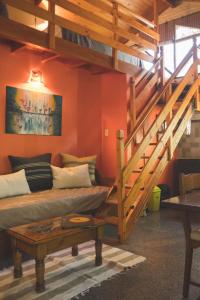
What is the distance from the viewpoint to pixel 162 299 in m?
2.10

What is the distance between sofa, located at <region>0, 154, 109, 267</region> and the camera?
282cm

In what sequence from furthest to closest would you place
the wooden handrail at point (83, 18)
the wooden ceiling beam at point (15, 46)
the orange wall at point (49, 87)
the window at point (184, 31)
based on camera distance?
the window at point (184, 31) < the orange wall at point (49, 87) < the wooden ceiling beam at point (15, 46) < the wooden handrail at point (83, 18)

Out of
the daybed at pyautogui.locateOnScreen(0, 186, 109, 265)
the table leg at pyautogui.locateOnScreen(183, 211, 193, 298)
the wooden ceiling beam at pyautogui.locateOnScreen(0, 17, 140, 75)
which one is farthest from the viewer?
the wooden ceiling beam at pyautogui.locateOnScreen(0, 17, 140, 75)

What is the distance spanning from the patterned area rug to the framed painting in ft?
6.33

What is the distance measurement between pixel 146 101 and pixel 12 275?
11.8ft

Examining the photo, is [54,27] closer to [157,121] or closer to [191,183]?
[157,121]

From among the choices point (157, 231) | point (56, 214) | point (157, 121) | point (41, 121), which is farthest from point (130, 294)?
point (41, 121)

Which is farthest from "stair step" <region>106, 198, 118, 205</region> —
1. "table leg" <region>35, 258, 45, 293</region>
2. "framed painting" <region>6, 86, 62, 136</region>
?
"table leg" <region>35, 258, 45, 293</region>

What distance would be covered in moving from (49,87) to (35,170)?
1.38 meters

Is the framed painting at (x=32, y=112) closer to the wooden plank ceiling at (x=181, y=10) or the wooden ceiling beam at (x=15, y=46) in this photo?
the wooden ceiling beam at (x=15, y=46)

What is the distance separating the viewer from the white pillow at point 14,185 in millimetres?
3225

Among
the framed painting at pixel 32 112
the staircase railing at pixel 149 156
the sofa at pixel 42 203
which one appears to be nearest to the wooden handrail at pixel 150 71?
the staircase railing at pixel 149 156

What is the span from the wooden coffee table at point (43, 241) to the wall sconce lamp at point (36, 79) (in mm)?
2317

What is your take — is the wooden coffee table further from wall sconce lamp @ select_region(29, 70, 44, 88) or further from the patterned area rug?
wall sconce lamp @ select_region(29, 70, 44, 88)
